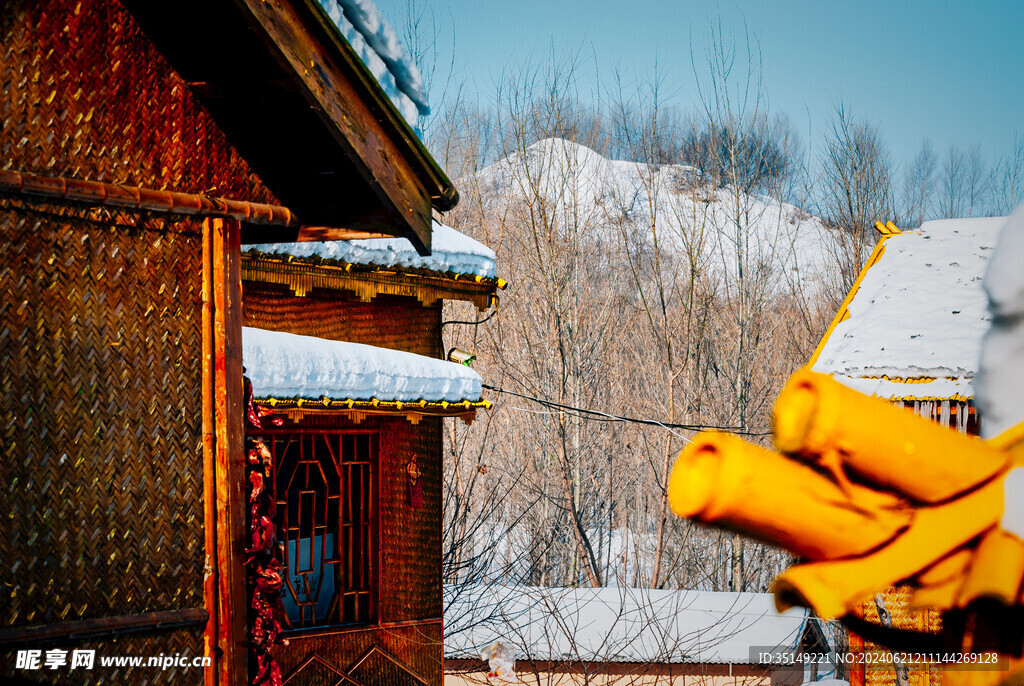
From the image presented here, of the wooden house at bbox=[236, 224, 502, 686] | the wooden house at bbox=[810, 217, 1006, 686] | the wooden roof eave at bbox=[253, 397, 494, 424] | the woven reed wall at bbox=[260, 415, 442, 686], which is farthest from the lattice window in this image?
the wooden house at bbox=[810, 217, 1006, 686]

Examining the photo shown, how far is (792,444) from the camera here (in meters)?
0.88

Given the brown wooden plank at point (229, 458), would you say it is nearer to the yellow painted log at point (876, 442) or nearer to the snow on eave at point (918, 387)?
the yellow painted log at point (876, 442)

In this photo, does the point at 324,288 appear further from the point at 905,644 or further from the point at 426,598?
the point at 905,644

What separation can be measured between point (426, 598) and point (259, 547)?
542 centimetres

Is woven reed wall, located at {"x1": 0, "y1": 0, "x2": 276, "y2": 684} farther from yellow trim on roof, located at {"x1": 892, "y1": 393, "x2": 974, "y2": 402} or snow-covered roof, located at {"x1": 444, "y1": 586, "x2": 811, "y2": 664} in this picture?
snow-covered roof, located at {"x1": 444, "y1": 586, "x2": 811, "y2": 664}

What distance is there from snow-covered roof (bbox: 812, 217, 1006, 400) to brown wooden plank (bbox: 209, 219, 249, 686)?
19.2ft

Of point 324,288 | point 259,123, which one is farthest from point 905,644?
point 324,288

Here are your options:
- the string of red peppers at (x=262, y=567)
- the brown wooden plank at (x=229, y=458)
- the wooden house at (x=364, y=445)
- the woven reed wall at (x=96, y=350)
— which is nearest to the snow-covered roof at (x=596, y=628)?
the wooden house at (x=364, y=445)

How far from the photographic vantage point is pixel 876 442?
0.88 meters

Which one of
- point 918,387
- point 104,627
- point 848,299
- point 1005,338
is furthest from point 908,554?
point 848,299

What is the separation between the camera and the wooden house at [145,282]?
290 centimetres

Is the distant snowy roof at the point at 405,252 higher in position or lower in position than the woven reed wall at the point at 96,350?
higher

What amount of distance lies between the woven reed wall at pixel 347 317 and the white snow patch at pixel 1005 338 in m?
7.15

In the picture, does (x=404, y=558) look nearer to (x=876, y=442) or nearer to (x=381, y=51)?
(x=381, y=51)
